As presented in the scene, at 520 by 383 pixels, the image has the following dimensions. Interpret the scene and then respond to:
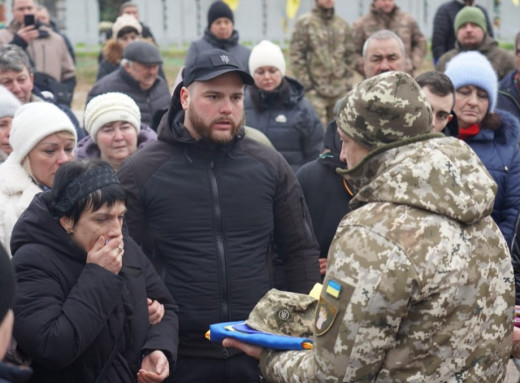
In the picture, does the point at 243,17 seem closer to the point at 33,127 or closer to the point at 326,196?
the point at 326,196

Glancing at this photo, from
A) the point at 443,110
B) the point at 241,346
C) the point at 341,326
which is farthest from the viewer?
the point at 443,110

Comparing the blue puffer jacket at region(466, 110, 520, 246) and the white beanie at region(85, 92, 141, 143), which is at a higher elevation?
the white beanie at region(85, 92, 141, 143)

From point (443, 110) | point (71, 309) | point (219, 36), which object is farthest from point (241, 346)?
point (219, 36)

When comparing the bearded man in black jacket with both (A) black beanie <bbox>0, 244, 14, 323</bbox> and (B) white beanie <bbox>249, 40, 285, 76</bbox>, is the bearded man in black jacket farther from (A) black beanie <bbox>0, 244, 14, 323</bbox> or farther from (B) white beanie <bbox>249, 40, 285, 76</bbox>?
(B) white beanie <bbox>249, 40, 285, 76</bbox>

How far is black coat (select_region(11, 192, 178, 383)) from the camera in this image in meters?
3.66

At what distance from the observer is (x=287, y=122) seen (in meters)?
7.75

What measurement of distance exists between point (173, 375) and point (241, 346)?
1.11m

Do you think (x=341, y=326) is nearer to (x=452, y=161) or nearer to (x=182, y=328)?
(x=452, y=161)

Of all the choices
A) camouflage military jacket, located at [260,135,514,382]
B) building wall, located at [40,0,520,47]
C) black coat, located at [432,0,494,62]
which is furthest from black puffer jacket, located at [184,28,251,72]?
building wall, located at [40,0,520,47]

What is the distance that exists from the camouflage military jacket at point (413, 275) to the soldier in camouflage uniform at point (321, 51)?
794 centimetres

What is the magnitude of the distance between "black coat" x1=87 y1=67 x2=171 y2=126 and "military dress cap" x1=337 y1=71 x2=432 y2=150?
5.22 metres

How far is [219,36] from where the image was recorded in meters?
10.4

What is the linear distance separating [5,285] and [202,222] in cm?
225

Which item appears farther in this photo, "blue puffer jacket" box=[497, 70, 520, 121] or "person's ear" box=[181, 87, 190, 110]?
"blue puffer jacket" box=[497, 70, 520, 121]
